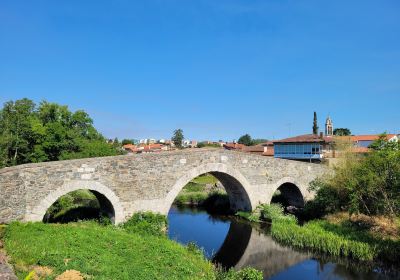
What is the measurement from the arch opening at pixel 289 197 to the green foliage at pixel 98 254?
50.9 feet

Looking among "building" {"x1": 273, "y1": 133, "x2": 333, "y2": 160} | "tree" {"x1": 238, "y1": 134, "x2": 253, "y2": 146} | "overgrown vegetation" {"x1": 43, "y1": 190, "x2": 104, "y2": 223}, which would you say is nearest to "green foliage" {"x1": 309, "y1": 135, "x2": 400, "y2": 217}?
"overgrown vegetation" {"x1": 43, "y1": 190, "x2": 104, "y2": 223}

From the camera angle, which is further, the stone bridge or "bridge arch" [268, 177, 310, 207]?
"bridge arch" [268, 177, 310, 207]

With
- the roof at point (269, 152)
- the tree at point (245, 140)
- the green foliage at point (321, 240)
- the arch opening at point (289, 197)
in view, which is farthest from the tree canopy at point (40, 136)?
the tree at point (245, 140)

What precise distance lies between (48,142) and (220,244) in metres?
24.5

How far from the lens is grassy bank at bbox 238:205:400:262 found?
15031mm

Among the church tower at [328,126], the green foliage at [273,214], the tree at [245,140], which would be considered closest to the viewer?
the green foliage at [273,214]

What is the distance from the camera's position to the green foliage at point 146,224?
16.2m

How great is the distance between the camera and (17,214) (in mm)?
14164

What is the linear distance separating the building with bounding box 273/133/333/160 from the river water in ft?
73.8

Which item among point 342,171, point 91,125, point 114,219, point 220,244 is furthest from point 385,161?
point 91,125

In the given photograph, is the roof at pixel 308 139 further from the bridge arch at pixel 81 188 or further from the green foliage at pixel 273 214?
the bridge arch at pixel 81 188

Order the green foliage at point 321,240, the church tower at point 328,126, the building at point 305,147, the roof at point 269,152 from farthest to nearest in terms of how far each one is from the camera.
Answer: the church tower at point 328,126, the roof at point 269,152, the building at point 305,147, the green foliage at point 321,240

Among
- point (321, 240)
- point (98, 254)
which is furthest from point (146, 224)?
point (321, 240)

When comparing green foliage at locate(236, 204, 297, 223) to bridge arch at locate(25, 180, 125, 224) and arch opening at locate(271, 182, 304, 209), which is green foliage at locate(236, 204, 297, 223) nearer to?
arch opening at locate(271, 182, 304, 209)
